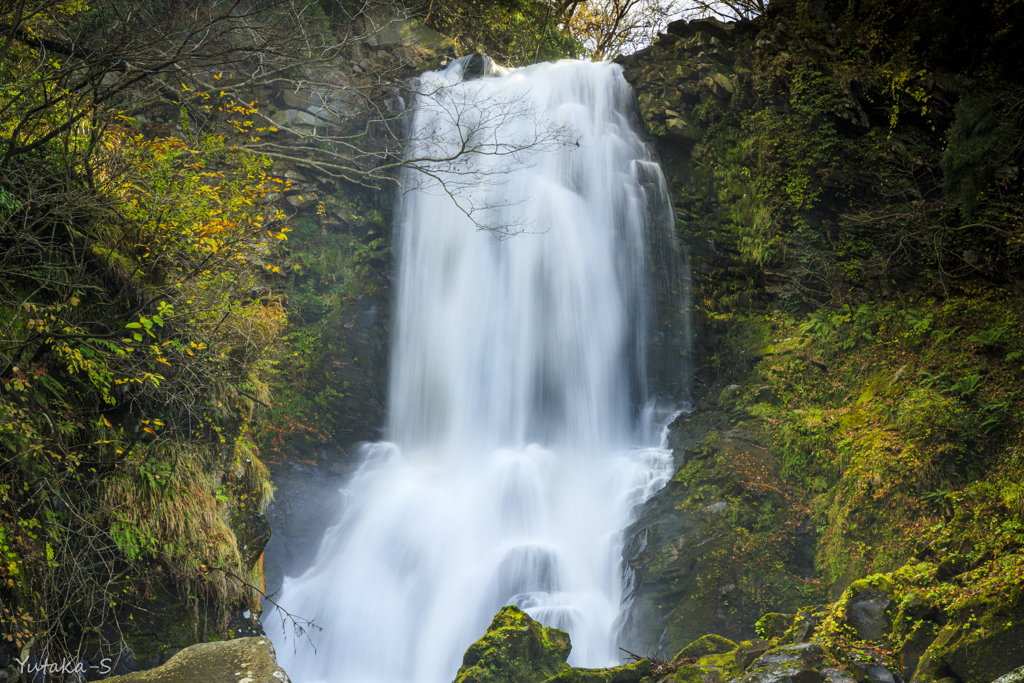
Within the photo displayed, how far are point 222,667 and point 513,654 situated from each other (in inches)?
99.7

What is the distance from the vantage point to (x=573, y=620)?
6.74 metres

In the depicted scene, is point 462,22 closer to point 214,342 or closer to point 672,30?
point 672,30

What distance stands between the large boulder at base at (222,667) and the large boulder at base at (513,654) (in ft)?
6.70

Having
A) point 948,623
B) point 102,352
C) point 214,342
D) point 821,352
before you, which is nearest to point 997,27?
point 821,352

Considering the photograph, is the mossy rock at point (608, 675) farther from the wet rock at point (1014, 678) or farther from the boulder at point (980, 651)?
the wet rock at point (1014, 678)

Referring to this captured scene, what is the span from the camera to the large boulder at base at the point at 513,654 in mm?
5031

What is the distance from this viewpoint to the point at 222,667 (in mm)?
3453

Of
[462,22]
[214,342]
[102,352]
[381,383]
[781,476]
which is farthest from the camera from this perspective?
[462,22]

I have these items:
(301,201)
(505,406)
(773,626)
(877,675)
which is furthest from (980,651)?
(301,201)

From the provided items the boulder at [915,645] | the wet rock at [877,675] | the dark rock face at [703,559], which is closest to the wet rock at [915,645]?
the boulder at [915,645]

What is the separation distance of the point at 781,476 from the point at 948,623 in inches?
127

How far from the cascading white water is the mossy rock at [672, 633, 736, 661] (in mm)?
1397

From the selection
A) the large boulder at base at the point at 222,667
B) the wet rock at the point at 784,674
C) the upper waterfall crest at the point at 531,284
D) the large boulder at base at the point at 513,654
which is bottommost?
the large boulder at base at the point at 513,654

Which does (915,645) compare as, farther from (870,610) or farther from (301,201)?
(301,201)
